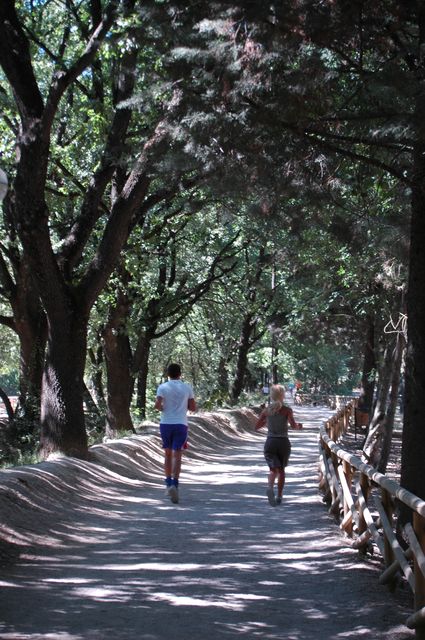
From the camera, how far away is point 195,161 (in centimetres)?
956

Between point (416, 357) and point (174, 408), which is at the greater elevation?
point (416, 357)

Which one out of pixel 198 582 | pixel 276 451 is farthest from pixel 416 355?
pixel 276 451

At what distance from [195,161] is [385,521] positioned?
4451 mm

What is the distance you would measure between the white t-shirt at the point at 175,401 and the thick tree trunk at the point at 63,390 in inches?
114

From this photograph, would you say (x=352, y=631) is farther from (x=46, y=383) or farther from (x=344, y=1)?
(x=46, y=383)

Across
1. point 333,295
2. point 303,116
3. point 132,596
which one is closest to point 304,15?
point 303,116

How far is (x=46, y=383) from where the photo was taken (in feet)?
45.3

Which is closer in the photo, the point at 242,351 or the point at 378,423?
the point at 378,423

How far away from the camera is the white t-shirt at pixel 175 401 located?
1127 cm

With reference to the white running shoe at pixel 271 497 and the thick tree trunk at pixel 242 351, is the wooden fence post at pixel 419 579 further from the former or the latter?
the thick tree trunk at pixel 242 351

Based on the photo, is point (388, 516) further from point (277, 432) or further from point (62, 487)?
point (62, 487)

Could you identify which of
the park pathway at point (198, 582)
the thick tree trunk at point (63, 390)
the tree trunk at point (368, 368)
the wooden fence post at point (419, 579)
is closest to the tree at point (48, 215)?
the thick tree trunk at point (63, 390)

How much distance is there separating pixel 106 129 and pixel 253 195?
6.49 meters

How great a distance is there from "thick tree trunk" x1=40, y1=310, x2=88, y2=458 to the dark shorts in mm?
3445
